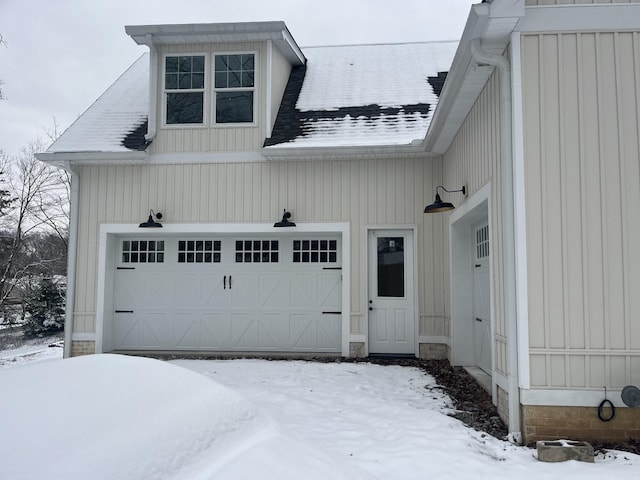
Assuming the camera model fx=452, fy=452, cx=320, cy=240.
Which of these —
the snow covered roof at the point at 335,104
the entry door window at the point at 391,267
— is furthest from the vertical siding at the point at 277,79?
the entry door window at the point at 391,267

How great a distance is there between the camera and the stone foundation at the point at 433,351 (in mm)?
7453

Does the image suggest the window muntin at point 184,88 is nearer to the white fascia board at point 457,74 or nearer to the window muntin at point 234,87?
the window muntin at point 234,87

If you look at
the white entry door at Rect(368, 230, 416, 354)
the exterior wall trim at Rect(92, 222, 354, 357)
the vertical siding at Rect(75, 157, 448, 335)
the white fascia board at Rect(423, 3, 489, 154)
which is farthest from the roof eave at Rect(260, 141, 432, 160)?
the white entry door at Rect(368, 230, 416, 354)

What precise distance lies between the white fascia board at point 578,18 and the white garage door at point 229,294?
15.8ft

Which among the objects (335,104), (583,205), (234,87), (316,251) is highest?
(234,87)

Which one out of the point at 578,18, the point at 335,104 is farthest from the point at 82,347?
the point at 578,18

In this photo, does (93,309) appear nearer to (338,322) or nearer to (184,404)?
(338,322)

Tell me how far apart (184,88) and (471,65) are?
5550 millimetres

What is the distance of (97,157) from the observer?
310 inches

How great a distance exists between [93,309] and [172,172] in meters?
2.79

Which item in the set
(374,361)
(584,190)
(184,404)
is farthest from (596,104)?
(374,361)

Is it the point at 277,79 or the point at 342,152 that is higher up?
the point at 277,79

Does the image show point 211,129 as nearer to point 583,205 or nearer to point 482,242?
point 482,242

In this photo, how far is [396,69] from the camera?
9633mm
